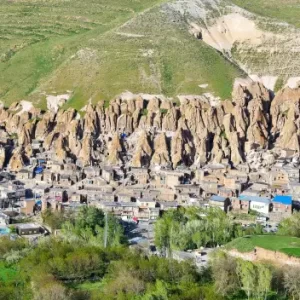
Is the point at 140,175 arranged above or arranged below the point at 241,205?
above

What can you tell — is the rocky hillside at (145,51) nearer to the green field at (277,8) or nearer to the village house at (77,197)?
the green field at (277,8)

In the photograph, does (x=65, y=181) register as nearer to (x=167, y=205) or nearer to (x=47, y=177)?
(x=47, y=177)

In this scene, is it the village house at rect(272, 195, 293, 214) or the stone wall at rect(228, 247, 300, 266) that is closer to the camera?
the stone wall at rect(228, 247, 300, 266)

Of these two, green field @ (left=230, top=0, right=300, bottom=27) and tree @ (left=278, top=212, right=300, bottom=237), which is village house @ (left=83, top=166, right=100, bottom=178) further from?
green field @ (left=230, top=0, right=300, bottom=27)

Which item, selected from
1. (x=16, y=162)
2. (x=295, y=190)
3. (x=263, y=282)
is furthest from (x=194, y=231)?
(x=16, y=162)

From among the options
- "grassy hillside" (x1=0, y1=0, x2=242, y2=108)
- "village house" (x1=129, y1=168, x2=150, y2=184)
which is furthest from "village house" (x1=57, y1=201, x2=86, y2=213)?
"grassy hillside" (x1=0, y1=0, x2=242, y2=108)

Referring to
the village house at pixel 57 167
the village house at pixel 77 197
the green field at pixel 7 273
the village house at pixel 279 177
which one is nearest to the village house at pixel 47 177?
the village house at pixel 57 167
